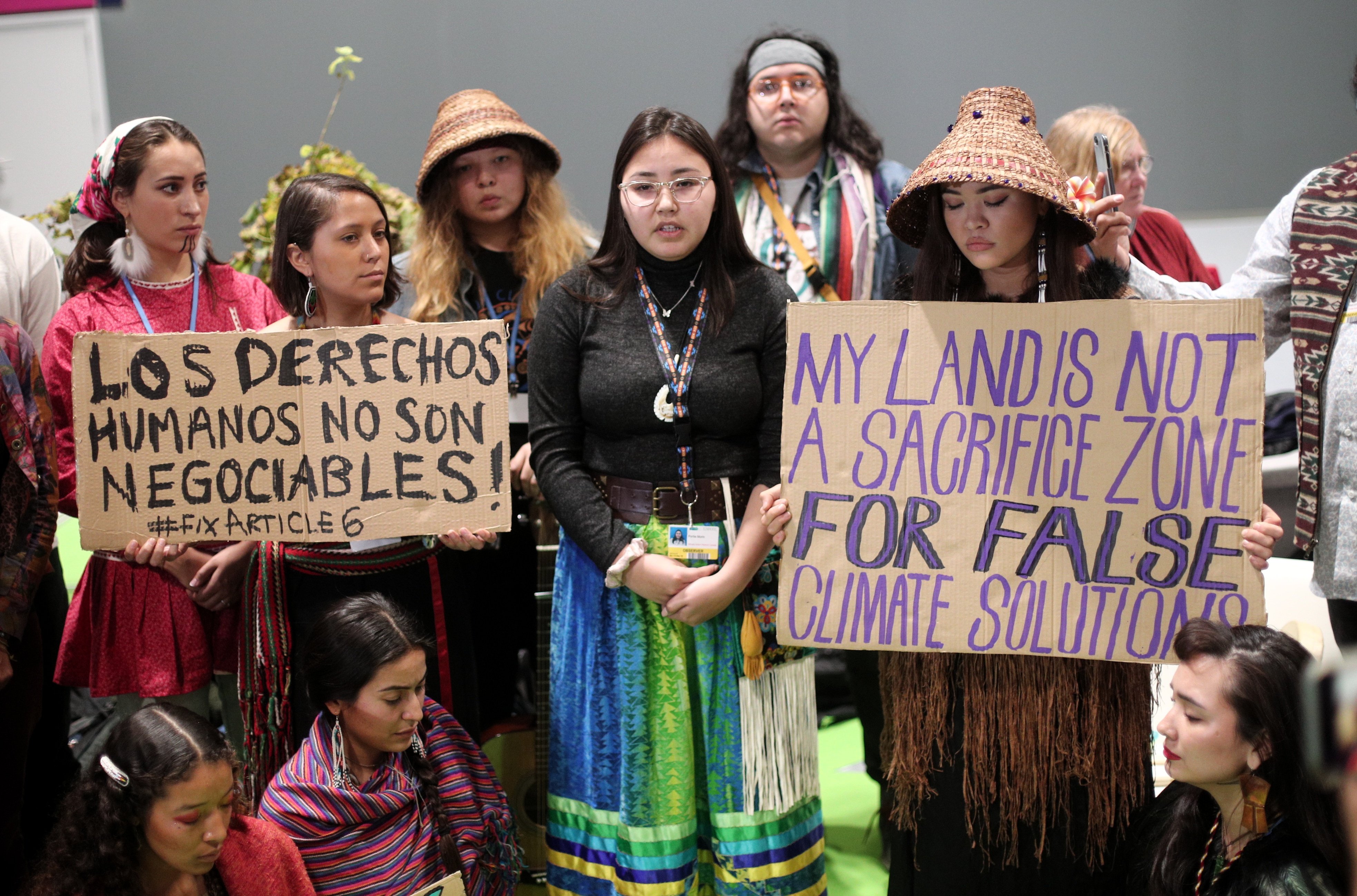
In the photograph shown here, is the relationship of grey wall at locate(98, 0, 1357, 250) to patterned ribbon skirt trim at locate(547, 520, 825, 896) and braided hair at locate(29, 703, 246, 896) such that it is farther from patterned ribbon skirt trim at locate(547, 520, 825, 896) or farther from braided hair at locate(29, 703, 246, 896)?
braided hair at locate(29, 703, 246, 896)

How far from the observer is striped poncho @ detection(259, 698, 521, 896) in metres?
2.16

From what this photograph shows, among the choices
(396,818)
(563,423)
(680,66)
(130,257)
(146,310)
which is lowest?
(396,818)

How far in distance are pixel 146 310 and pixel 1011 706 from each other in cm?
201

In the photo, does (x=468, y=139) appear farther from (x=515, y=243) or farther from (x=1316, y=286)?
(x=1316, y=286)

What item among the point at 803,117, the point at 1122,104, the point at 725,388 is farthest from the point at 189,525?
the point at 1122,104

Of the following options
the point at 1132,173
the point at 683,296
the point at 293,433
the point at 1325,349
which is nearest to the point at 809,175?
the point at 1132,173

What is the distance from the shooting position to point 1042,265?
2.08 meters

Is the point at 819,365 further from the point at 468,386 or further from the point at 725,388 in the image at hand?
the point at 468,386

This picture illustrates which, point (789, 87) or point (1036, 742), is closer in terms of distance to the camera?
point (1036, 742)

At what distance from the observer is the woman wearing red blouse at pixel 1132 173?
315 cm

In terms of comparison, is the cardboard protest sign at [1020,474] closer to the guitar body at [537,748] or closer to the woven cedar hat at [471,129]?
the guitar body at [537,748]

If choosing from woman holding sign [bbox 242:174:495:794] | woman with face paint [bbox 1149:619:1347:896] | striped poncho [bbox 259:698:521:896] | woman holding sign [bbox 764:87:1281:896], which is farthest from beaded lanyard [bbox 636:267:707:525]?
woman with face paint [bbox 1149:619:1347:896]

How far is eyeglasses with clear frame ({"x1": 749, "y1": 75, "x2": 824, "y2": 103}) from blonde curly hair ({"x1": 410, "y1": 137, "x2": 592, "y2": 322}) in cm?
70

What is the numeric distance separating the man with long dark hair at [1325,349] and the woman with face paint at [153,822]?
191 cm
